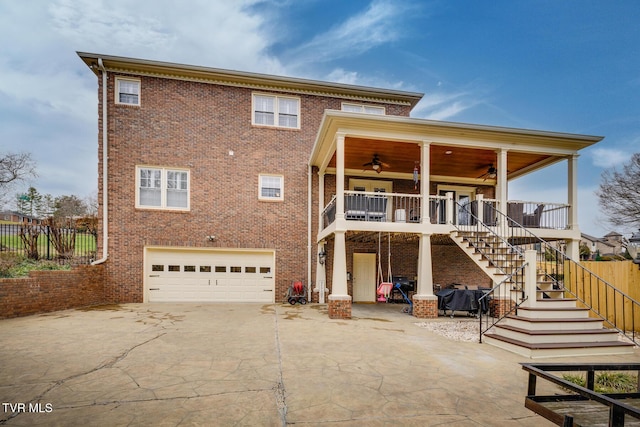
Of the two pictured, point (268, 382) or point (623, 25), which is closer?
point (268, 382)

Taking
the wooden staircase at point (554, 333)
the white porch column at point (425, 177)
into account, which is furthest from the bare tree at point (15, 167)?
the wooden staircase at point (554, 333)

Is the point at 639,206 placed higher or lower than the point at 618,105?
lower

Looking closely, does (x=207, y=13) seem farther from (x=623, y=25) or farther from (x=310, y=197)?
(x=623, y=25)

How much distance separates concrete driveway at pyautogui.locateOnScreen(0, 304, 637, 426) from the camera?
11.0ft

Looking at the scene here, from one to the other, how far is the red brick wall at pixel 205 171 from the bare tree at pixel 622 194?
22.6 metres

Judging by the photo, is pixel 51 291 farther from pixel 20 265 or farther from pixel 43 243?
pixel 43 243

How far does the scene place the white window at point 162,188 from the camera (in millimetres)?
12125

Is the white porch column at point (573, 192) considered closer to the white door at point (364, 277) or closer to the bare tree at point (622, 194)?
the white door at point (364, 277)

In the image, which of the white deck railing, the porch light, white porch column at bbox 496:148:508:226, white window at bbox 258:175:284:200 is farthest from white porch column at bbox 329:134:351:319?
white porch column at bbox 496:148:508:226

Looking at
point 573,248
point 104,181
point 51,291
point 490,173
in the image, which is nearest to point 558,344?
point 573,248

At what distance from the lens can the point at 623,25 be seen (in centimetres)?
1586

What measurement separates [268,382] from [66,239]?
11.2 m

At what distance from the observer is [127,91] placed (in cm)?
1210

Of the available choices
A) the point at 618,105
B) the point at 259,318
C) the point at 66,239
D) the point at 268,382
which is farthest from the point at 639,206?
the point at 66,239
